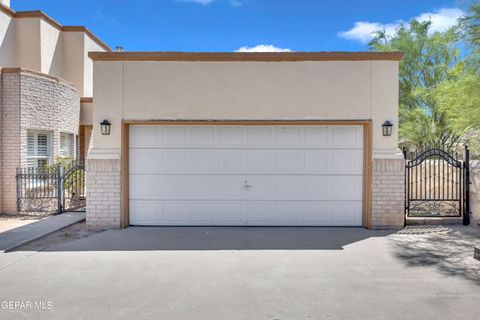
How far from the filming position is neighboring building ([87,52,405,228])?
8.52m

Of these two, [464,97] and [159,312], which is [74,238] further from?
[464,97]

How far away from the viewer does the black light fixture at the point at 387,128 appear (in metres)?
8.43

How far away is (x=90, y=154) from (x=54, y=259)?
2977 millimetres

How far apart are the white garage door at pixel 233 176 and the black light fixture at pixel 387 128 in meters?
1.32

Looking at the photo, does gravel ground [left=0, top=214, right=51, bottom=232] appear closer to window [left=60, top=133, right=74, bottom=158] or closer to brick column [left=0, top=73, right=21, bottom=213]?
brick column [left=0, top=73, right=21, bottom=213]

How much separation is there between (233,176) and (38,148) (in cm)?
716

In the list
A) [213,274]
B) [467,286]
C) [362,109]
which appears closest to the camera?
[467,286]

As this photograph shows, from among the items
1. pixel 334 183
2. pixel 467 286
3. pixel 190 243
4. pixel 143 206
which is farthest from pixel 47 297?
pixel 334 183

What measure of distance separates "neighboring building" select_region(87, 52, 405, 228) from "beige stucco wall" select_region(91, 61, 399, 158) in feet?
0.08

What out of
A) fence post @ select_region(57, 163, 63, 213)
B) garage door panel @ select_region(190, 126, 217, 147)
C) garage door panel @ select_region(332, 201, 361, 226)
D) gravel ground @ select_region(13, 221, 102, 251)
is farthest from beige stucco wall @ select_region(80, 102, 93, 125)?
garage door panel @ select_region(332, 201, 361, 226)

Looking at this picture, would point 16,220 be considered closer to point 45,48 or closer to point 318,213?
point 318,213

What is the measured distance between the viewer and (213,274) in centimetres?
551

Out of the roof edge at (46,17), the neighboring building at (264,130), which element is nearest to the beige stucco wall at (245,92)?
the neighboring building at (264,130)

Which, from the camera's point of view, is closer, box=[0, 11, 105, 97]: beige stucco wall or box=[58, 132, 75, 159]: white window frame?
box=[58, 132, 75, 159]: white window frame
